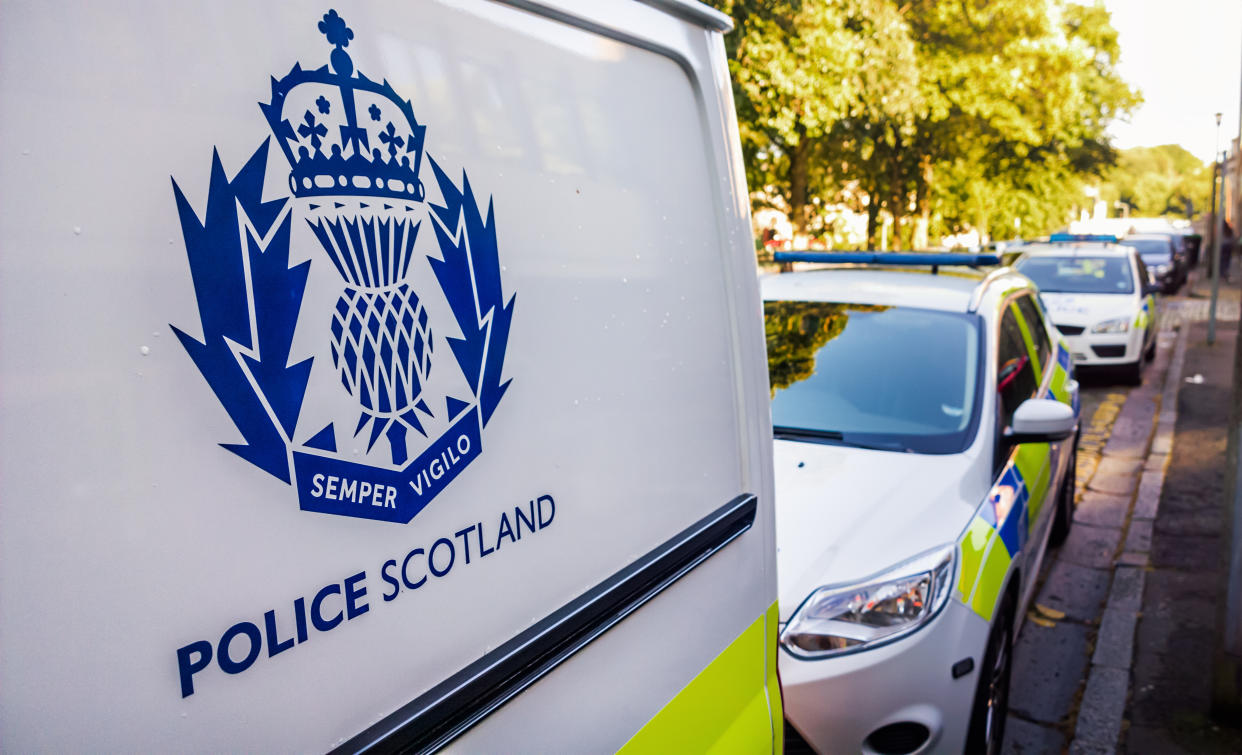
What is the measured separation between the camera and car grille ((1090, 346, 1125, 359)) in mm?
11046

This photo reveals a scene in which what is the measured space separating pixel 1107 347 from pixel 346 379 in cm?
1177

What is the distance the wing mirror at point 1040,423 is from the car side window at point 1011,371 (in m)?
0.09

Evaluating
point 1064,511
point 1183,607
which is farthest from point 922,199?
point 1183,607

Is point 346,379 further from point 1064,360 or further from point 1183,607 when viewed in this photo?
point 1064,360

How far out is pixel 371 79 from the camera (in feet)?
3.43

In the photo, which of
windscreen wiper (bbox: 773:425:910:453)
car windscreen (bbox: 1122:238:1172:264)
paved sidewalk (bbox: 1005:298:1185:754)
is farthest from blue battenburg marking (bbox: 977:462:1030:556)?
car windscreen (bbox: 1122:238:1172:264)

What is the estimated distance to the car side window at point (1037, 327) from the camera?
16.6ft

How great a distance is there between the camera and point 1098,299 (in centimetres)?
1145

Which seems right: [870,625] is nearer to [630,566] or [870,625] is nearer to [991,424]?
[991,424]

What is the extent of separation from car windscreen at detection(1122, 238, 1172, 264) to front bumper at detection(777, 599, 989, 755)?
2463 cm

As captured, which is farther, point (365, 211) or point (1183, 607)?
point (1183, 607)

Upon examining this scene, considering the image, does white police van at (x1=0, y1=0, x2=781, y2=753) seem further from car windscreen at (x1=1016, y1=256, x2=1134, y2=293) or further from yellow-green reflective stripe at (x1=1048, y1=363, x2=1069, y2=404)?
car windscreen at (x1=1016, y1=256, x2=1134, y2=293)

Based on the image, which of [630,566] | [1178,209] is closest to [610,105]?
[630,566]

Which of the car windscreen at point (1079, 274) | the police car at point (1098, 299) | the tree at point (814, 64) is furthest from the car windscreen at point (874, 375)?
the car windscreen at point (1079, 274)
